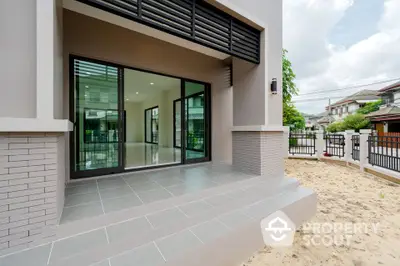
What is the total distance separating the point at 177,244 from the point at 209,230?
1.34 feet

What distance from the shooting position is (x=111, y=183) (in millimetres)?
3176

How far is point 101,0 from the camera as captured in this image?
77.4 inches

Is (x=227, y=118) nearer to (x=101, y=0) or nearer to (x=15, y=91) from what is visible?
(x=101, y=0)

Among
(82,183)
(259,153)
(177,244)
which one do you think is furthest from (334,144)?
(82,183)

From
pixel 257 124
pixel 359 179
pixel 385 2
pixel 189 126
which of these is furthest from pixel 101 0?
pixel 385 2

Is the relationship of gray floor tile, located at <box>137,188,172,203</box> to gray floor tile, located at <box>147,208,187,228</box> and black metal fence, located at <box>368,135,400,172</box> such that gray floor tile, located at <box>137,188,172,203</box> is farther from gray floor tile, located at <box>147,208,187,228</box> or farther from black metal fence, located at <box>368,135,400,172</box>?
black metal fence, located at <box>368,135,400,172</box>

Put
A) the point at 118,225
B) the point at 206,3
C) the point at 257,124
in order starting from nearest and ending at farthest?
the point at 118,225 < the point at 206,3 < the point at 257,124

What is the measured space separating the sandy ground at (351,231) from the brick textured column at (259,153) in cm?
114

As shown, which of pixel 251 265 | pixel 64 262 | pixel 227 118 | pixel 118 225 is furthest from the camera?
pixel 227 118

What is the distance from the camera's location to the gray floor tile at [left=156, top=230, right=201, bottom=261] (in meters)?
1.64

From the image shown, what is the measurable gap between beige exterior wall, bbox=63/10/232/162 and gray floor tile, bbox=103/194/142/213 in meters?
2.04

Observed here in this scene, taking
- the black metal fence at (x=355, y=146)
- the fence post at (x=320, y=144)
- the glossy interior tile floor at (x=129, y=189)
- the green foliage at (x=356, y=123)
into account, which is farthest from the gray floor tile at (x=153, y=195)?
the green foliage at (x=356, y=123)

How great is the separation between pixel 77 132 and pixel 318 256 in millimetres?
4332

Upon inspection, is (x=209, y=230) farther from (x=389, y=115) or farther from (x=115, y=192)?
(x=389, y=115)
